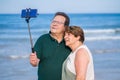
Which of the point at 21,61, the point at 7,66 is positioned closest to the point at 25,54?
the point at 21,61

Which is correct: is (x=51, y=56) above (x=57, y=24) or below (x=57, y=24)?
below

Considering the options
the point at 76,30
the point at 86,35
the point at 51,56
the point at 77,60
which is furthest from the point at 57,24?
the point at 86,35

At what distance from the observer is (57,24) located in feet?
14.5

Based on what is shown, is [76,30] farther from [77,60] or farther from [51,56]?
[51,56]

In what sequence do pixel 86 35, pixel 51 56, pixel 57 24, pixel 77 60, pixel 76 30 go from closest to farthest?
pixel 77 60 < pixel 76 30 < pixel 57 24 < pixel 51 56 < pixel 86 35

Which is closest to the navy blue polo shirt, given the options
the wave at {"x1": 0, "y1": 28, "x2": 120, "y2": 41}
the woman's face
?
the woman's face

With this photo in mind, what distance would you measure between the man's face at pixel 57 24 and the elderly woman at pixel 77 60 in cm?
47

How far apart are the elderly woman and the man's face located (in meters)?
0.47

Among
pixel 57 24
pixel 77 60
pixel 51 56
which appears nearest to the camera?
pixel 77 60

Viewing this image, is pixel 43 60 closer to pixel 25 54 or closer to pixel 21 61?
pixel 21 61

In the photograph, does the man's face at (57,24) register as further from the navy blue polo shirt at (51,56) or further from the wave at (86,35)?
the wave at (86,35)

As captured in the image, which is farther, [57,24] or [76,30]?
[57,24]

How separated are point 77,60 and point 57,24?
2.53 ft

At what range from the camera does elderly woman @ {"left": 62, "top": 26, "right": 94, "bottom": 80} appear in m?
3.76
